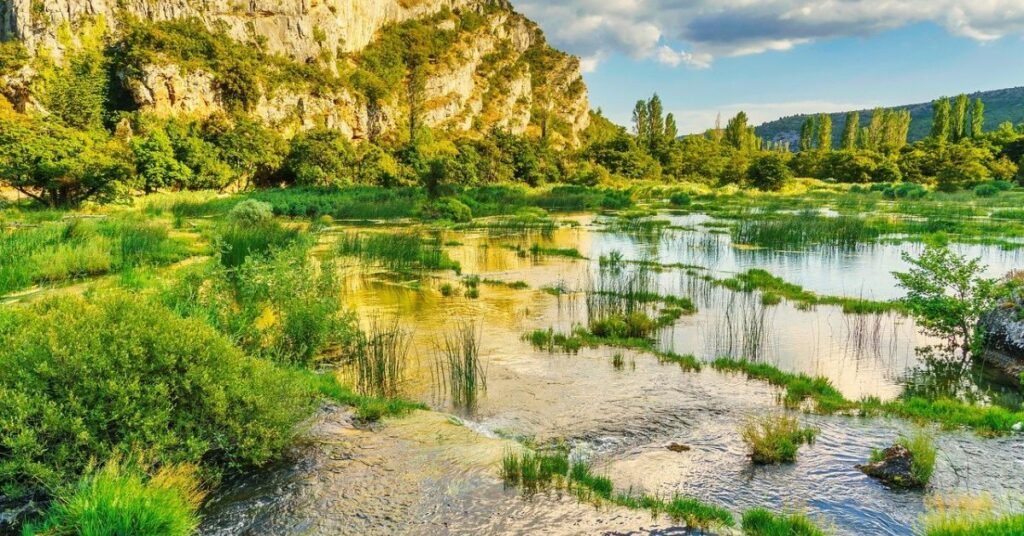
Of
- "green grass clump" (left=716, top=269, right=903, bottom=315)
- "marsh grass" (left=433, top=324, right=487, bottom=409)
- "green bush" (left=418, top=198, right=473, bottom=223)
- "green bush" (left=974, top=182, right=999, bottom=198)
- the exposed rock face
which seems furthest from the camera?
"green bush" (left=974, top=182, right=999, bottom=198)

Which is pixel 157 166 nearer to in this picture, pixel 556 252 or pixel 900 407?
pixel 556 252

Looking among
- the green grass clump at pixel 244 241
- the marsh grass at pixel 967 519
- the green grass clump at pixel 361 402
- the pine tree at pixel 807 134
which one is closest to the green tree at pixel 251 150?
the green grass clump at pixel 244 241

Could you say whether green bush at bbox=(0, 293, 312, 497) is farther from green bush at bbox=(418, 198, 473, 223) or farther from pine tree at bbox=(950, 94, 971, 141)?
pine tree at bbox=(950, 94, 971, 141)

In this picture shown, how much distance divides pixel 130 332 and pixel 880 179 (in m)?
93.5

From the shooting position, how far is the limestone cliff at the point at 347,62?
7919cm

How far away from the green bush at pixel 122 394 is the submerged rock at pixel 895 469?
260 inches

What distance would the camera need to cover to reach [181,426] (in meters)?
5.87

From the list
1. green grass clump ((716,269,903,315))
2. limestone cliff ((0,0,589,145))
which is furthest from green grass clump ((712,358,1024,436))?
limestone cliff ((0,0,589,145))

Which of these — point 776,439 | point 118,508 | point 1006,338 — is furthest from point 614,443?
point 1006,338

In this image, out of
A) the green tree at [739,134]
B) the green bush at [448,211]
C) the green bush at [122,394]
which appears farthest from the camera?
the green tree at [739,134]

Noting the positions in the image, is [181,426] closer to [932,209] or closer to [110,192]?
[110,192]

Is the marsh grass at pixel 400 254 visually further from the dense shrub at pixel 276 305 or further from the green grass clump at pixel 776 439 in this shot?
the green grass clump at pixel 776 439

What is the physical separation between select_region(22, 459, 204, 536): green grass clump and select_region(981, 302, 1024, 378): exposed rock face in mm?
12590

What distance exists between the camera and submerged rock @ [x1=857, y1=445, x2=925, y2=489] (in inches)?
245
